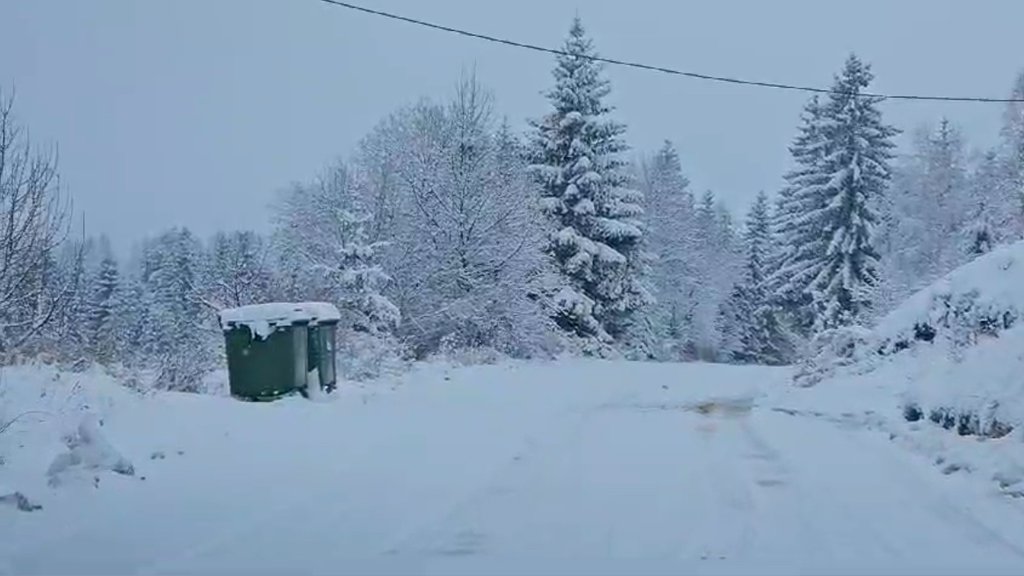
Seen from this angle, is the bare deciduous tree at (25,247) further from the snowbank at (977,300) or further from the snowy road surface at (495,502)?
the snowbank at (977,300)

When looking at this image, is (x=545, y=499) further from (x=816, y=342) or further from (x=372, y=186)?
(x=372, y=186)

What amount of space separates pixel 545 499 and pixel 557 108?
30175mm

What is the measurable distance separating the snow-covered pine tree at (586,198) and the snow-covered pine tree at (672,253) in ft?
54.8

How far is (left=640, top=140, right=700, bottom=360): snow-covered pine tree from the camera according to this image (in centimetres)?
5497

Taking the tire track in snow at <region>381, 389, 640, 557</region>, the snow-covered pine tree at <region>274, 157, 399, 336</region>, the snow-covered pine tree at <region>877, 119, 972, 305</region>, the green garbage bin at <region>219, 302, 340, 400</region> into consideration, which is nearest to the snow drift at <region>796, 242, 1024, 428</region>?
the tire track in snow at <region>381, 389, 640, 557</region>

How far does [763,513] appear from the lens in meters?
7.32

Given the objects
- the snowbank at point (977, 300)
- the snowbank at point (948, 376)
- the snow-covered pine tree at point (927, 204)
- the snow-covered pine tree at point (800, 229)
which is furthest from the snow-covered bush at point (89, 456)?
the snow-covered pine tree at point (927, 204)

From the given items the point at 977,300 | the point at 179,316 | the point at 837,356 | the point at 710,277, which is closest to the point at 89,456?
the point at 977,300

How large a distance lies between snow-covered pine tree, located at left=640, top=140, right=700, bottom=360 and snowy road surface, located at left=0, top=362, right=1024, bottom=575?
138 feet

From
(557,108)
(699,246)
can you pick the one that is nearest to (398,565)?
(557,108)

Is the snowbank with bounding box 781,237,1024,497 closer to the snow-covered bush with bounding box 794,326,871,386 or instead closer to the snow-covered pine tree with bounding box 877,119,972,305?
the snow-covered bush with bounding box 794,326,871,386

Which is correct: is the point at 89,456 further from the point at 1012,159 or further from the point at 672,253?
the point at 672,253

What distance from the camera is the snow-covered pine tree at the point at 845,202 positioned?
3966 cm

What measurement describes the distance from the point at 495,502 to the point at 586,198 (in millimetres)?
28808
